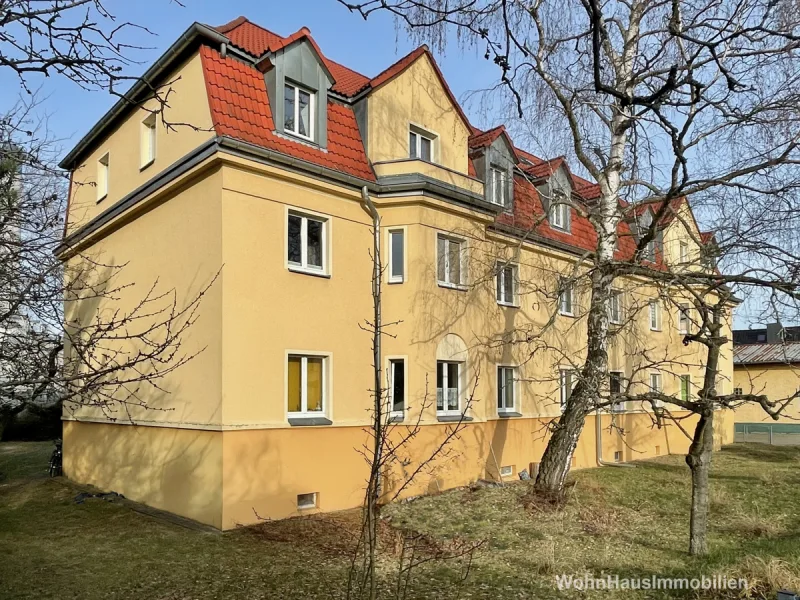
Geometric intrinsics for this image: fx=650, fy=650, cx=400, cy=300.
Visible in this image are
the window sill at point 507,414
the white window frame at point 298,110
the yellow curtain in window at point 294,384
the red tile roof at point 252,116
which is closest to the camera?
the red tile roof at point 252,116

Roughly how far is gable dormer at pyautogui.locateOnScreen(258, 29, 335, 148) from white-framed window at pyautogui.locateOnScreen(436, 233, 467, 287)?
3289 millimetres

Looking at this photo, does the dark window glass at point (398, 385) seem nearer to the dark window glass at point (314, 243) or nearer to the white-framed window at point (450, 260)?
the white-framed window at point (450, 260)

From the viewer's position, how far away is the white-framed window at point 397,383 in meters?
13.1

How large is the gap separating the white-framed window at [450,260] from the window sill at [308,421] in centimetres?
384

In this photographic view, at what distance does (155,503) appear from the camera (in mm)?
12109

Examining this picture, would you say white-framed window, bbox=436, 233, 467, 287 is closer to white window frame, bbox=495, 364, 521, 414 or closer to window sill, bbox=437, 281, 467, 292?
window sill, bbox=437, 281, 467, 292

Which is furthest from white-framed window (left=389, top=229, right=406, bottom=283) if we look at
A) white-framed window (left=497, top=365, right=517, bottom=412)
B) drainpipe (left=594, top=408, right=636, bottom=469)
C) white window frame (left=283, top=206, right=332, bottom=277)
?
drainpipe (left=594, top=408, right=636, bottom=469)

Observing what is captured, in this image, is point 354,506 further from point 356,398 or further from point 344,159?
point 344,159

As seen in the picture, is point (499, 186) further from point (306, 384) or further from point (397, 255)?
point (306, 384)

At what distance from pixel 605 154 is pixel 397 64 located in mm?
4895

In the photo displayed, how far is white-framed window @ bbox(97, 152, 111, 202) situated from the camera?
1588 centimetres

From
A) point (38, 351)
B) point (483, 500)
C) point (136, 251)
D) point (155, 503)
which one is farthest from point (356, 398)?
point (38, 351)

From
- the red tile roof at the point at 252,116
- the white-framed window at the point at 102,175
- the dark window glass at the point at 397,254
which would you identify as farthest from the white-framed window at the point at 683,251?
the white-framed window at the point at 102,175

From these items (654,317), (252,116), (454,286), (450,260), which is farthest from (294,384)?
(654,317)
